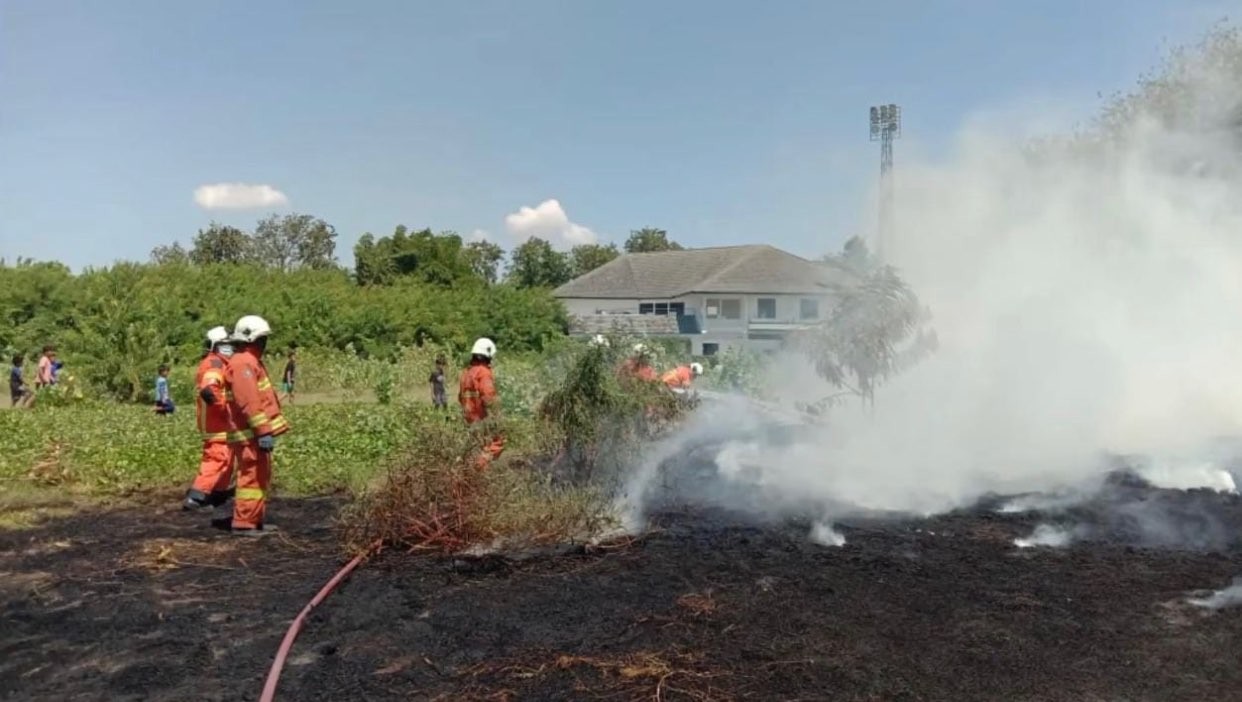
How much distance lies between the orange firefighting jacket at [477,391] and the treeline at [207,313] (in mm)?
15521

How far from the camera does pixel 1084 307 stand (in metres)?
13.8

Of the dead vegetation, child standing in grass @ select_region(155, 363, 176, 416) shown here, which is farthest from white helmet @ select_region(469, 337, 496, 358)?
child standing in grass @ select_region(155, 363, 176, 416)

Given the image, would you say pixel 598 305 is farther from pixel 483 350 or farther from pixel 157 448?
pixel 483 350

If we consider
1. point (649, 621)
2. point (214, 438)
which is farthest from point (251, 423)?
point (649, 621)

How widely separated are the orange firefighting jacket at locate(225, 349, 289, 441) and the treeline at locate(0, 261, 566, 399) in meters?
16.1

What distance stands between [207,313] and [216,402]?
26.7 metres

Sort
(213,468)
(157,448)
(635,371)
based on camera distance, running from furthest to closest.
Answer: (157,448) → (635,371) → (213,468)

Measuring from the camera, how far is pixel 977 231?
1455 centimetres

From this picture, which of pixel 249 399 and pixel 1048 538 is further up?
pixel 249 399

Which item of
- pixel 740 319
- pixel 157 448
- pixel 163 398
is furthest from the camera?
pixel 740 319

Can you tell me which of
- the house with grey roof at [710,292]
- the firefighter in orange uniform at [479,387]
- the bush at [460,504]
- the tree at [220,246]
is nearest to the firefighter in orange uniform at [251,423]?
the bush at [460,504]

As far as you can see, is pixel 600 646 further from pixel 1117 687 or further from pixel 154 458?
pixel 154 458

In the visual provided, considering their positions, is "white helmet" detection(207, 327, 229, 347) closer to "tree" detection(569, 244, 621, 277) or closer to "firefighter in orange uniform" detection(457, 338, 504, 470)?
"firefighter in orange uniform" detection(457, 338, 504, 470)

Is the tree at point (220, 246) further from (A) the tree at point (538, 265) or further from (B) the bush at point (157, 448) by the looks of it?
(B) the bush at point (157, 448)
